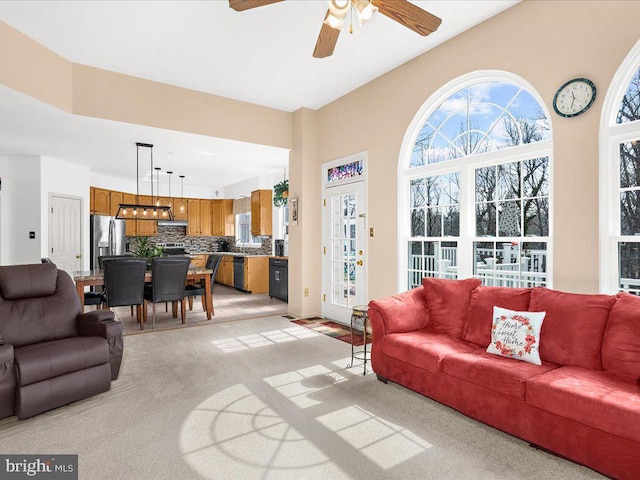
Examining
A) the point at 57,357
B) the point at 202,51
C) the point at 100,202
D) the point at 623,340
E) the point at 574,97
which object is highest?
the point at 202,51

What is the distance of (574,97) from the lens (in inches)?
110

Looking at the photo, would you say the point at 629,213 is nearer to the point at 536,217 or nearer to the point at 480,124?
the point at 536,217

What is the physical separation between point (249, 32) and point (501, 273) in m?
3.26

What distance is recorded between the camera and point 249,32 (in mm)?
3520

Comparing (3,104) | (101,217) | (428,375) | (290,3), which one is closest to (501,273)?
(428,375)

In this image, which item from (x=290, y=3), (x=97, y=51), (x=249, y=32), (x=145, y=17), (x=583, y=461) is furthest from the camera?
(x=97, y=51)

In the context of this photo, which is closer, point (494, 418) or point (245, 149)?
point (494, 418)

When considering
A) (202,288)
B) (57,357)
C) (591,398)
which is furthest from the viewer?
(202,288)

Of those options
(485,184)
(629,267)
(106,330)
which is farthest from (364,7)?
(106,330)

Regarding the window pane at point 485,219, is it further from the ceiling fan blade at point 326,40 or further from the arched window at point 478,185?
the ceiling fan blade at point 326,40

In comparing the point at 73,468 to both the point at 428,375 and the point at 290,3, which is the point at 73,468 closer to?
the point at 428,375

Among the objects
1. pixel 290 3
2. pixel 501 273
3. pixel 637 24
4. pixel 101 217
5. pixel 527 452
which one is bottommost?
pixel 527 452

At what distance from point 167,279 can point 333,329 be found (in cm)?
234

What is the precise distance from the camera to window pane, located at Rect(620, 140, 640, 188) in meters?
2.58
